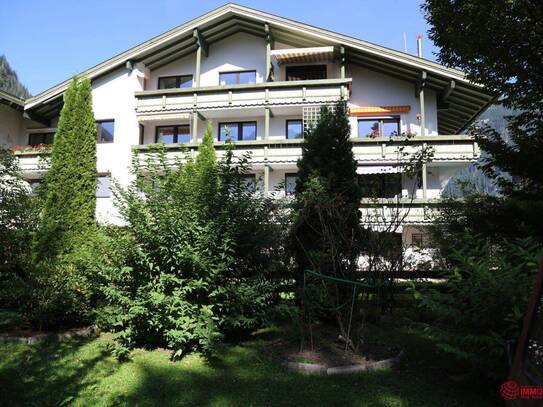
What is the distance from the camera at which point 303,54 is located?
22172 millimetres

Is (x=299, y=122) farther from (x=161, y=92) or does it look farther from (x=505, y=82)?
(x=505, y=82)

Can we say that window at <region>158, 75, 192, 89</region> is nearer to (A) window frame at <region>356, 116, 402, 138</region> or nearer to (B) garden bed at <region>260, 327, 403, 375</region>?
(A) window frame at <region>356, 116, 402, 138</region>

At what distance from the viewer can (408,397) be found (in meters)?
5.03

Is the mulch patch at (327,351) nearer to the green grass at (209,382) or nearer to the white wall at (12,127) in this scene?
the green grass at (209,382)

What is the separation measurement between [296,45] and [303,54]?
1.99 meters

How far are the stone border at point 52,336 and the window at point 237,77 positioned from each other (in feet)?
60.4

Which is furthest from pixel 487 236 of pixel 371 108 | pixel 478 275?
pixel 371 108

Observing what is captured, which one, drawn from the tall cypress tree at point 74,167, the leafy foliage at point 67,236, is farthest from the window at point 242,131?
the leafy foliage at point 67,236

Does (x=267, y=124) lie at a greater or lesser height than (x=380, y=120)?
lesser

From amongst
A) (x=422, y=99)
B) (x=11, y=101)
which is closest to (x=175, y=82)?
(x=11, y=101)

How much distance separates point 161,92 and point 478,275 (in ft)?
70.2

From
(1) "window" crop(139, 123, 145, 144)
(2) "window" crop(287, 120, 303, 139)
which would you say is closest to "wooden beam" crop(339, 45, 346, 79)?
(2) "window" crop(287, 120, 303, 139)

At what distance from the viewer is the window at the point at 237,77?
2408 cm

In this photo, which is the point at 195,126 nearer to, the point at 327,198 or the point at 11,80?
the point at 327,198
